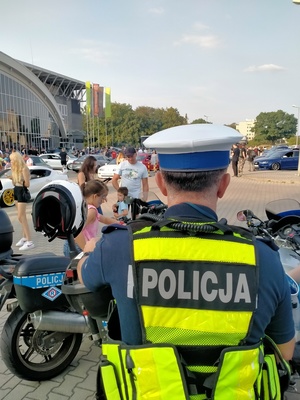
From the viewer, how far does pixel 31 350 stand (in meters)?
2.85

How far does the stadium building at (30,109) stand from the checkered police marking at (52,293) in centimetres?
4703

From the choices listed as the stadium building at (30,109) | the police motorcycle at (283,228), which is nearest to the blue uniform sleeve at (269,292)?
the police motorcycle at (283,228)

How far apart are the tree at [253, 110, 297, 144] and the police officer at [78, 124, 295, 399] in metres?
113

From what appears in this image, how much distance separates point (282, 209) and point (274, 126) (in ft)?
396

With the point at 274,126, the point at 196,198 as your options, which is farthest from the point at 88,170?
the point at 274,126

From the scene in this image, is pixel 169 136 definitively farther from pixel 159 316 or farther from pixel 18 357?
pixel 18 357

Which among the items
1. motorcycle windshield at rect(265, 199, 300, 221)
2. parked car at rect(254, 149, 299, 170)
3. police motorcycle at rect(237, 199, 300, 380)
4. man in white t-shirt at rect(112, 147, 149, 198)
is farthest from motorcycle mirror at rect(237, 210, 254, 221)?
parked car at rect(254, 149, 299, 170)

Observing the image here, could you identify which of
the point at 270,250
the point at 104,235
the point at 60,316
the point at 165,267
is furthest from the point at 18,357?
the point at 270,250

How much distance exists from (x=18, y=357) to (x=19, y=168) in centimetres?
440

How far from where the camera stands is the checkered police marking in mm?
2566

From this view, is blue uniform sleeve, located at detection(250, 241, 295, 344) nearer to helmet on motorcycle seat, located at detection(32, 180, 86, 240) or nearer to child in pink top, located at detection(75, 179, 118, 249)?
helmet on motorcycle seat, located at detection(32, 180, 86, 240)

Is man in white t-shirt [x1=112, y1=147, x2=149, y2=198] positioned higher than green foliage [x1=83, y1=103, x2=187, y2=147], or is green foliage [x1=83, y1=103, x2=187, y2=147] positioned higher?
green foliage [x1=83, y1=103, x2=187, y2=147]

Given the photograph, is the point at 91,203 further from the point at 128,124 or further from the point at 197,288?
the point at 128,124

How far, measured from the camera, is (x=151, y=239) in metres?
1.21
